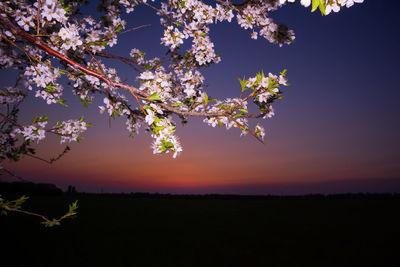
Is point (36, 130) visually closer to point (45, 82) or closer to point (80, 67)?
point (45, 82)

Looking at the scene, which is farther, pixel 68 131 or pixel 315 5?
pixel 68 131

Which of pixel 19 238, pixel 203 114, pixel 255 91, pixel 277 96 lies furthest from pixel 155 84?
pixel 19 238

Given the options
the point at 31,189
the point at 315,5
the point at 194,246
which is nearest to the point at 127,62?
the point at 315,5

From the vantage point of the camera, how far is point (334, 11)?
63.9 inches

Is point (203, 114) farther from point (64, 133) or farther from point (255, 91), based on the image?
point (64, 133)

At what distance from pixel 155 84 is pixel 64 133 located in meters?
1.66

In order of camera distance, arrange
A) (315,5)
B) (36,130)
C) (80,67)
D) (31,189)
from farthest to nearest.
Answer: (31,189) < (36,130) < (80,67) < (315,5)

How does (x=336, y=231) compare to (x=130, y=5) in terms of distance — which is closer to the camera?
(x=130, y=5)

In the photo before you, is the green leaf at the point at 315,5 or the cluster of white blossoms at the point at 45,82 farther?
the cluster of white blossoms at the point at 45,82

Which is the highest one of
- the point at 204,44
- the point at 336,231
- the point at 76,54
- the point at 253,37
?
the point at 253,37

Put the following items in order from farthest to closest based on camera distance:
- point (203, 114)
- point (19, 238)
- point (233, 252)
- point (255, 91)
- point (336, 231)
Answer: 1. point (336, 231)
2. point (19, 238)
3. point (233, 252)
4. point (255, 91)
5. point (203, 114)

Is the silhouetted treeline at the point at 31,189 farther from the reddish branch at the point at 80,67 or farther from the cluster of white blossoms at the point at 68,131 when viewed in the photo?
the reddish branch at the point at 80,67

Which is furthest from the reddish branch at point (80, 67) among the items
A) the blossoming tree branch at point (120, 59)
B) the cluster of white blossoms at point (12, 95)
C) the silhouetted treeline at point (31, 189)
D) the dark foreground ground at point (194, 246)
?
the silhouetted treeline at point (31, 189)

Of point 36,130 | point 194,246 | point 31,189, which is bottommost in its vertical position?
point 194,246
